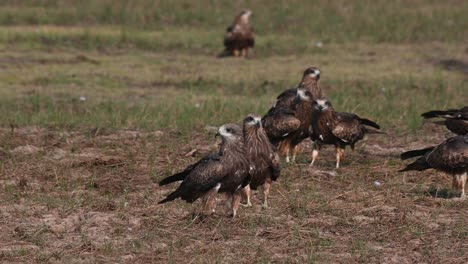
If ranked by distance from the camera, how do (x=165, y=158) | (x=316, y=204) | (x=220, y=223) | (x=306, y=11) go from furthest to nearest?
(x=306, y=11), (x=165, y=158), (x=316, y=204), (x=220, y=223)

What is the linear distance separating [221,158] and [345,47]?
13.8 meters

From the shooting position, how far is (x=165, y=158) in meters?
11.2

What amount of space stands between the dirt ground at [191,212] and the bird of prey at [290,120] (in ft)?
1.32

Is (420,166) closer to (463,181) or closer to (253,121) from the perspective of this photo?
(463,181)

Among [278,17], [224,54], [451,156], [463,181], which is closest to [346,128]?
[463,181]

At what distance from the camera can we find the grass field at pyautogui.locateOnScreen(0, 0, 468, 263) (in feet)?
26.4

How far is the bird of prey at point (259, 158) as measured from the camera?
29.3 ft

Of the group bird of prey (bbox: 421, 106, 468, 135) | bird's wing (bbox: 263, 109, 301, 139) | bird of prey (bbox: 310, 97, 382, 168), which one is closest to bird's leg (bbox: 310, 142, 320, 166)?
bird of prey (bbox: 310, 97, 382, 168)

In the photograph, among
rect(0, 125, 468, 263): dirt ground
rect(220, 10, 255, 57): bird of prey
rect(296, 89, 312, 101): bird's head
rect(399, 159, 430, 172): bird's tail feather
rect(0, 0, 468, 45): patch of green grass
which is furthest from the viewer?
rect(0, 0, 468, 45): patch of green grass

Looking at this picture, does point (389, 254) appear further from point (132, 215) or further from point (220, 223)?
point (132, 215)

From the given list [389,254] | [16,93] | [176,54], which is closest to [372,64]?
[176,54]

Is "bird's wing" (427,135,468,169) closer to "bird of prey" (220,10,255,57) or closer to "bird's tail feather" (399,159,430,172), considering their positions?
"bird's tail feather" (399,159,430,172)

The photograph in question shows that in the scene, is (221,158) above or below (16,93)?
above

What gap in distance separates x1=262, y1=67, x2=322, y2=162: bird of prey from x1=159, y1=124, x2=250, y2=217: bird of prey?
8.20 feet
